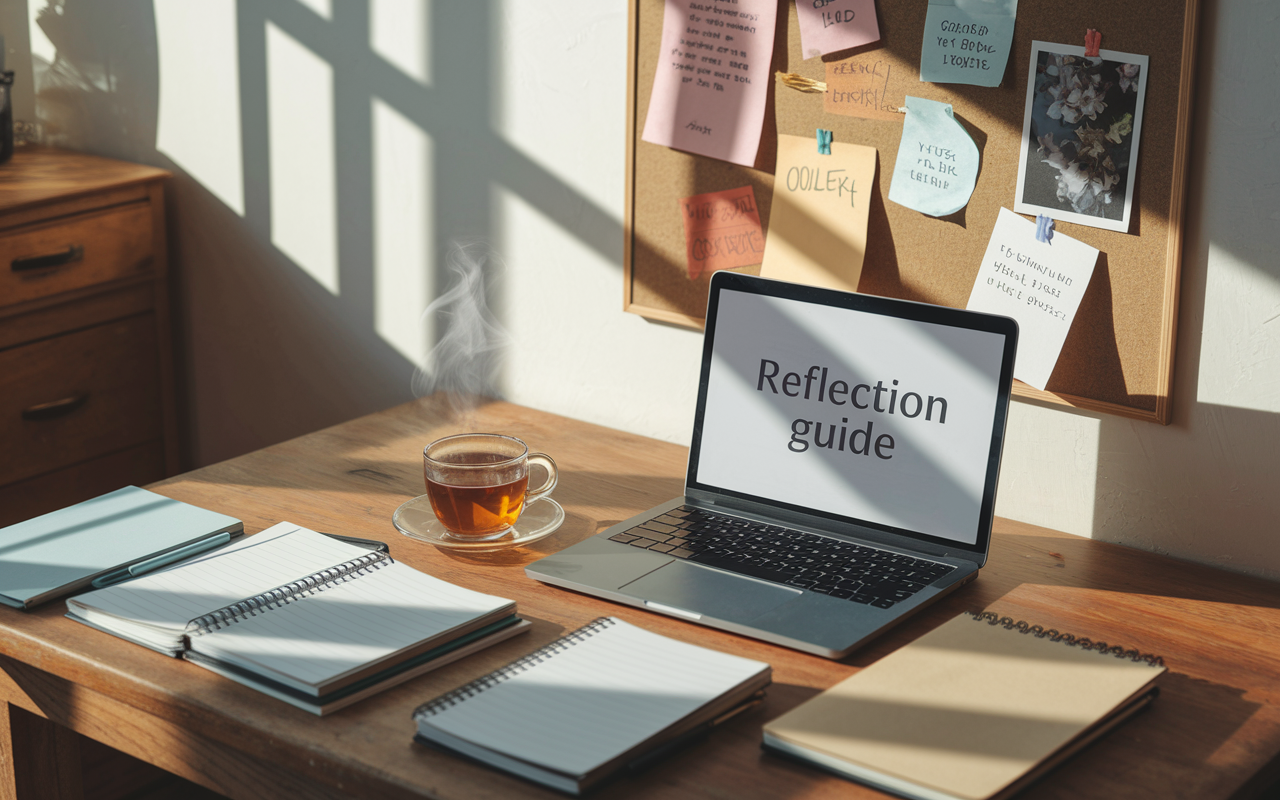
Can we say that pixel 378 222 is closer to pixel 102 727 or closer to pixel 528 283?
pixel 528 283

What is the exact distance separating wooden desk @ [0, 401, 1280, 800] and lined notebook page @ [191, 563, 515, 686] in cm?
3

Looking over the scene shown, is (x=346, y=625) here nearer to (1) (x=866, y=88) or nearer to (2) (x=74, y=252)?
(1) (x=866, y=88)

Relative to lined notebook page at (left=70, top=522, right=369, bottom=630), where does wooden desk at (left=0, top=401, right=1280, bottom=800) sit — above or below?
below

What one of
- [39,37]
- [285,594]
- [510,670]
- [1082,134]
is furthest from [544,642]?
[39,37]

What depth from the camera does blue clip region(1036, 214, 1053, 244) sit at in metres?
1.23

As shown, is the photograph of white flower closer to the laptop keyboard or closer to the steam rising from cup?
the laptop keyboard

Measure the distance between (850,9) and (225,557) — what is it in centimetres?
84

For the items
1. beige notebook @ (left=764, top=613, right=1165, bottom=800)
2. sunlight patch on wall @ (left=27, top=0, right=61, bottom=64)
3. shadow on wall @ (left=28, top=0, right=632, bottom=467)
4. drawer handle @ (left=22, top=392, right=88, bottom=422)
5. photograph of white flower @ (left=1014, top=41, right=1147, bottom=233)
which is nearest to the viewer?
beige notebook @ (left=764, top=613, right=1165, bottom=800)

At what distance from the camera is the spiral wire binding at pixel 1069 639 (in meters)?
Result: 0.95

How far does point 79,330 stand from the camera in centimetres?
195

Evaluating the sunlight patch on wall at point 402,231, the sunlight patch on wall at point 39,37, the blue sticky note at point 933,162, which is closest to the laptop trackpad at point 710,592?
the blue sticky note at point 933,162

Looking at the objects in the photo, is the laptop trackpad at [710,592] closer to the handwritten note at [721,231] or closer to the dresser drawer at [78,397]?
the handwritten note at [721,231]

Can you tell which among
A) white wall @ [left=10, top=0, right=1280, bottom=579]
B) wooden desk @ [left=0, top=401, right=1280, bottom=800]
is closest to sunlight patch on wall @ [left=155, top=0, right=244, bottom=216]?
white wall @ [left=10, top=0, right=1280, bottom=579]

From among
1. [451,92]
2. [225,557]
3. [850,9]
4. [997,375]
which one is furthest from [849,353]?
[451,92]
